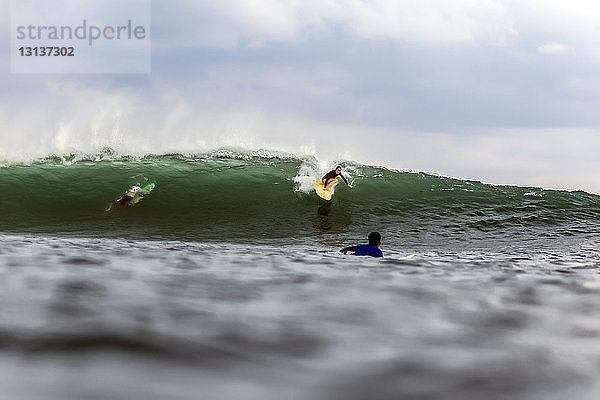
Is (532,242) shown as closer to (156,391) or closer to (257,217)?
(257,217)

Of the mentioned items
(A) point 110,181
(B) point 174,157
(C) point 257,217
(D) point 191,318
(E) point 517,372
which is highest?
(B) point 174,157

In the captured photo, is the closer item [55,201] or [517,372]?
[517,372]

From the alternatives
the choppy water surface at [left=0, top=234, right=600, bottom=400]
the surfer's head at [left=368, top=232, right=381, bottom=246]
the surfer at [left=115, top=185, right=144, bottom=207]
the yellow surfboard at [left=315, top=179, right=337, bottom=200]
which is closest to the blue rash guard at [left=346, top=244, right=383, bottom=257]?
the surfer's head at [left=368, top=232, right=381, bottom=246]

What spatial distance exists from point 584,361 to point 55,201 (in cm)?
1546

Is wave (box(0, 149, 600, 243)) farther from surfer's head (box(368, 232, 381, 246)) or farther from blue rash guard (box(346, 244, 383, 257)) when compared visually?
blue rash guard (box(346, 244, 383, 257))

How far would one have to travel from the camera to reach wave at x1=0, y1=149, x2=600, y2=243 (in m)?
13.1

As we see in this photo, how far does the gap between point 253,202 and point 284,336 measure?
542 inches

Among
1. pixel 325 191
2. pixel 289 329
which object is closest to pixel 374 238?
pixel 289 329

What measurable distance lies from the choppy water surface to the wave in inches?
347

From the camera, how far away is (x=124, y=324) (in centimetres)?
179

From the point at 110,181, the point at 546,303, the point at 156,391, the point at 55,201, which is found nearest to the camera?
the point at 156,391

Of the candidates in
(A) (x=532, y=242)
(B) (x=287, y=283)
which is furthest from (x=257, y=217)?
(B) (x=287, y=283)

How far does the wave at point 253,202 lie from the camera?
1310cm

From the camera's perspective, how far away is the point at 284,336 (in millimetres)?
1755
